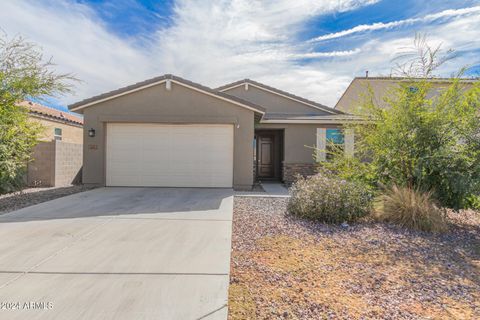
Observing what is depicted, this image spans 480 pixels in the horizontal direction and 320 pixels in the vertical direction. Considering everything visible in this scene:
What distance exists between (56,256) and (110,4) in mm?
8676

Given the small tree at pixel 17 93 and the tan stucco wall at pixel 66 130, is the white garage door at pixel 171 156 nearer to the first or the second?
the small tree at pixel 17 93

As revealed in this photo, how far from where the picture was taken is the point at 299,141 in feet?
43.8

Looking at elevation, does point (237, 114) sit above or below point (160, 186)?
above

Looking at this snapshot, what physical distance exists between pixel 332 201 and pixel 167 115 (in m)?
7.27

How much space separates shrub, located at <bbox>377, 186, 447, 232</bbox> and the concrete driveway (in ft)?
11.3

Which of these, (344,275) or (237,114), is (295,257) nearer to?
(344,275)

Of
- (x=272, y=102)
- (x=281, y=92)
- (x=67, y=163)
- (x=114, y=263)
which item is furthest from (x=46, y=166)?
(x=281, y=92)

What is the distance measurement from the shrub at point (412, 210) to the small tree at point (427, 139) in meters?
0.52

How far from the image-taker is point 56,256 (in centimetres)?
395

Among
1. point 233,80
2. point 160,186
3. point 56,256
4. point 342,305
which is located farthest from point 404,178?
point 233,80

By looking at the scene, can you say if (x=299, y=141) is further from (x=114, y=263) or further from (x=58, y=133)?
(x=58, y=133)

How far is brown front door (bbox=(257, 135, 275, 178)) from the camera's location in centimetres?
1552

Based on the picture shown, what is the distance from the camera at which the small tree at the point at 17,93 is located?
7430 mm

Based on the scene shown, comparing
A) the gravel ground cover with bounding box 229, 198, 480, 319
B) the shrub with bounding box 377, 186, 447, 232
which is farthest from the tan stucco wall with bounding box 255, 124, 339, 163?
the gravel ground cover with bounding box 229, 198, 480, 319
